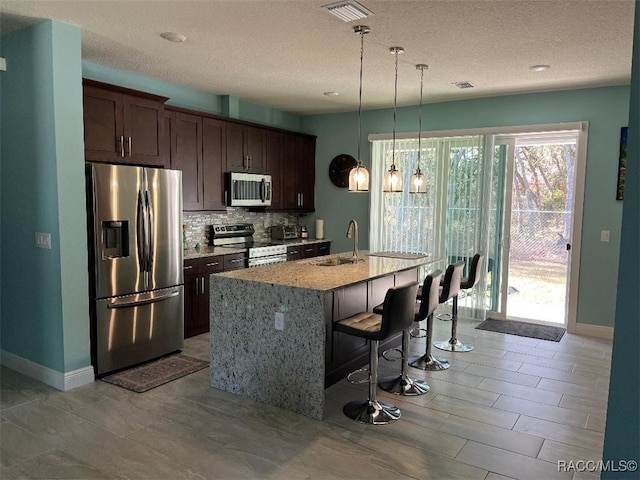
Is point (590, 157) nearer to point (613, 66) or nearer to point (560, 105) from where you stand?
point (560, 105)

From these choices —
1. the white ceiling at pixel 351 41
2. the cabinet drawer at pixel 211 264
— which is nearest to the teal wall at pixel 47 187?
the white ceiling at pixel 351 41

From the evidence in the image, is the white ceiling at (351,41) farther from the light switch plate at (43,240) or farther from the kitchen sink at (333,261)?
the kitchen sink at (333,261)

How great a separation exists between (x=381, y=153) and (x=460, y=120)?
1.14m

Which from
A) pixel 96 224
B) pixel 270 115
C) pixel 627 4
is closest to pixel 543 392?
pixel 627 4

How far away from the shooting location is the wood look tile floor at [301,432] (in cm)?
254

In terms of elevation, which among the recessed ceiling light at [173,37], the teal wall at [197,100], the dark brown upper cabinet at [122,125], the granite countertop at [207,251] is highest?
the recessed ceiling light at [173,37]

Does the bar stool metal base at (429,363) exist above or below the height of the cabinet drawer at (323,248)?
below

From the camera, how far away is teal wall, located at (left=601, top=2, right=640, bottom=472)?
1.16m

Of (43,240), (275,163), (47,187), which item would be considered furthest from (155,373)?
(275,163)

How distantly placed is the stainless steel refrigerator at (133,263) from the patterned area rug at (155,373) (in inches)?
3.1

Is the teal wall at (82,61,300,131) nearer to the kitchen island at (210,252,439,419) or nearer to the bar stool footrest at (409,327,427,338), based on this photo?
the kitchen island at (210,252,439,419)

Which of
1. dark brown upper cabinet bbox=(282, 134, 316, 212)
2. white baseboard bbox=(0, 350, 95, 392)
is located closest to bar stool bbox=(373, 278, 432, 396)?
white baseboard bbox=(0, 350, 95, 392)

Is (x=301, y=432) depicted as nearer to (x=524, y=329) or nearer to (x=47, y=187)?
(x=47, y=187)

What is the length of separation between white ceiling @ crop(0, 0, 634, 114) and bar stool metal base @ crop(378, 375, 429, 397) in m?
2.66
